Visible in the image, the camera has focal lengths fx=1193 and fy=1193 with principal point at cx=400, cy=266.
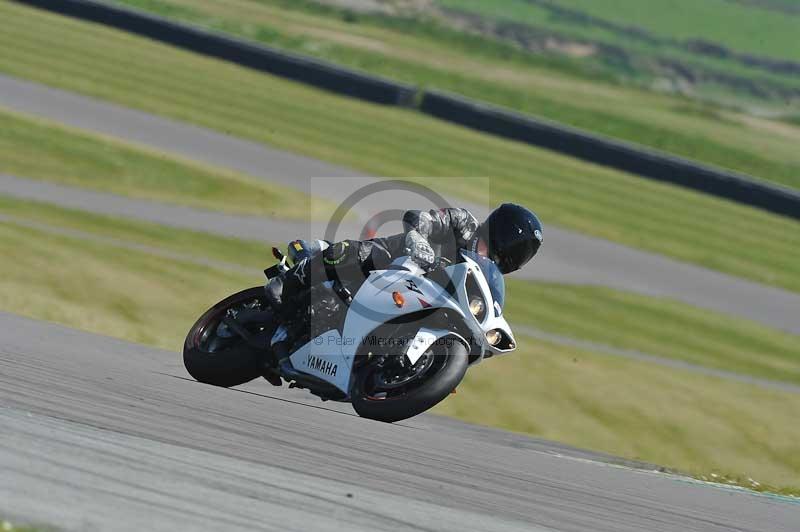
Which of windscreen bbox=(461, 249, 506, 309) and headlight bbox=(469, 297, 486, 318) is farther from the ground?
windscreen bbox=(461, 249, 506, 309)

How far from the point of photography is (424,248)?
727 centimetres

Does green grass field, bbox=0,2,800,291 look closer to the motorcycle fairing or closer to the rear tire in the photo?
the rear tire

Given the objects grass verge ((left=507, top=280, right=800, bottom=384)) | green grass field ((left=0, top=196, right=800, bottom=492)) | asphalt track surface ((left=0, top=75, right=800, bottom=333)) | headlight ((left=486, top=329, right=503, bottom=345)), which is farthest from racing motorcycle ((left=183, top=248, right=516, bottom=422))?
asphalt track surface ((left=0, top=75, right=800, bottom=333))

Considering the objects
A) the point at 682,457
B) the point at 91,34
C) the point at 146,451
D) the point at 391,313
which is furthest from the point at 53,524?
the point at 91,34

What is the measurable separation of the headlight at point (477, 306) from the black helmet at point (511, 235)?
1.55 ft

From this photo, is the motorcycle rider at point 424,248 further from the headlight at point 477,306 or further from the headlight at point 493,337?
the headlight at point 493,337

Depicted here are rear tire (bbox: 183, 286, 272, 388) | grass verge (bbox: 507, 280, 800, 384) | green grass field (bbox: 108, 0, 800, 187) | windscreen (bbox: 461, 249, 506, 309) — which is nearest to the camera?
windscreen (bbox: 461, 249, 506, 309)

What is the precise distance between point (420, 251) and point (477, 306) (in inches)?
19.4

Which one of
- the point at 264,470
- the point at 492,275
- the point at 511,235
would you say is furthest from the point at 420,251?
the point at 264,470

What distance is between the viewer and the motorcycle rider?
742 cm

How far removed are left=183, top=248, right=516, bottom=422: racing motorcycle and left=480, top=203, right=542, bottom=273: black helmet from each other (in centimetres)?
17

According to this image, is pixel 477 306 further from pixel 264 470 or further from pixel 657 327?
pixel 657 327

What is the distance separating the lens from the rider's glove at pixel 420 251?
7254mm

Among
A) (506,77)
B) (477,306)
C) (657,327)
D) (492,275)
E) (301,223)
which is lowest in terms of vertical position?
(506,77)
